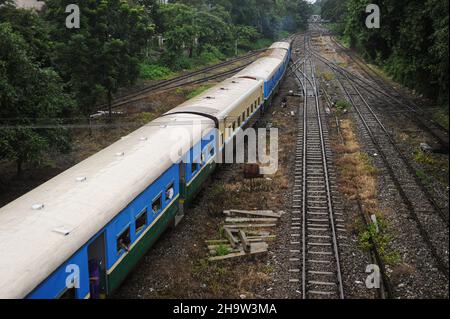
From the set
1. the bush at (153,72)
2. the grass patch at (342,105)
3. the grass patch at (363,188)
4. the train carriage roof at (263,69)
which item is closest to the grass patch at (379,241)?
the grass patch at (363,188)

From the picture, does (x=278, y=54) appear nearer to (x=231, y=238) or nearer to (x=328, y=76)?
(x=328, y=76)

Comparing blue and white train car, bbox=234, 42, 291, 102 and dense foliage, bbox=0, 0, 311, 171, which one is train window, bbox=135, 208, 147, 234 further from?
blue and white train car, bbox=234, 42, 291, 102

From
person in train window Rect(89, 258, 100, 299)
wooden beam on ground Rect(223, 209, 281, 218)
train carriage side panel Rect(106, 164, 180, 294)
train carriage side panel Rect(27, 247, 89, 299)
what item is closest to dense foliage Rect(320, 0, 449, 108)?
wooden beam on ground Rect(223, 209, 281, 218)

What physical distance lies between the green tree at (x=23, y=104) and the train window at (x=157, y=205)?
5962 millimetres

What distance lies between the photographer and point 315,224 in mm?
14258

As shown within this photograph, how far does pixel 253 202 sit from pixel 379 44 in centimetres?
1708

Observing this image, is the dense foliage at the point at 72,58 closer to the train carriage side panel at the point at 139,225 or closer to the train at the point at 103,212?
the train at the point at 103,212

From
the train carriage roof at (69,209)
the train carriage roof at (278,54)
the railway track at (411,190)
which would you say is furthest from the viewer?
the train carriage roof at (278,54)

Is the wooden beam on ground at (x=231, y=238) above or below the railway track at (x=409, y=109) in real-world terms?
below

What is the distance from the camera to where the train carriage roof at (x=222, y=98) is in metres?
18.1

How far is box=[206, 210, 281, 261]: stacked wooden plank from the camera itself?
1274 cm

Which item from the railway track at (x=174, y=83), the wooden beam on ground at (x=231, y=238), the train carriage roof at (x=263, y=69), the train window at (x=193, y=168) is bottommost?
the wooden beam on ground at (x=231, y=238)

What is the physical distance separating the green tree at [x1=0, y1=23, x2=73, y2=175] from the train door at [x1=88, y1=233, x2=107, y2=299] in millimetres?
7388
